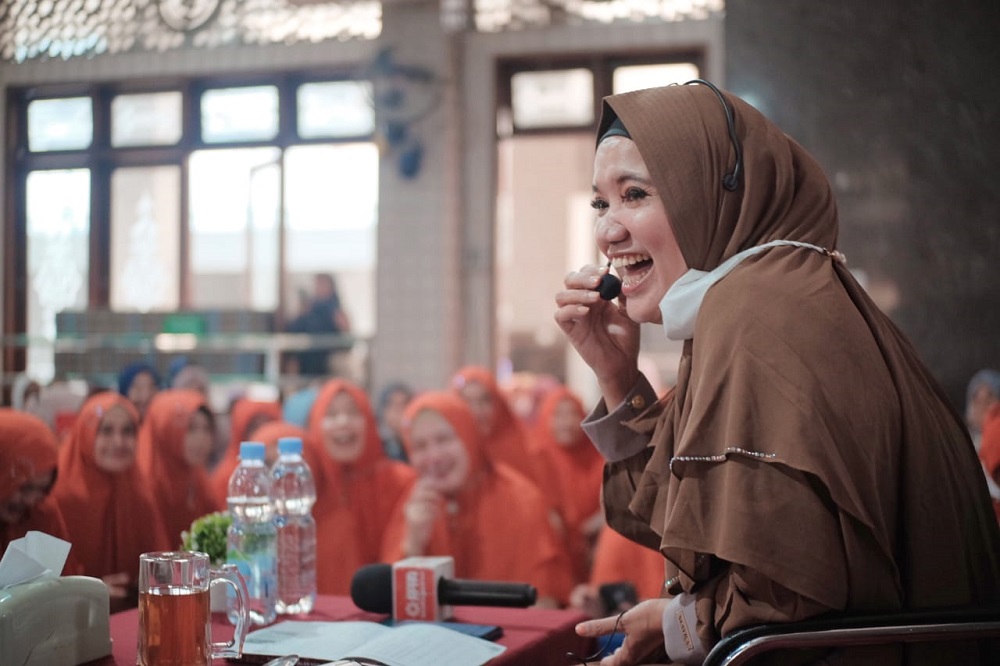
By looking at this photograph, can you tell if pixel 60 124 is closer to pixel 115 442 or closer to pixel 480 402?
pixel 115 442

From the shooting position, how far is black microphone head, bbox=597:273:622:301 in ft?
5.11

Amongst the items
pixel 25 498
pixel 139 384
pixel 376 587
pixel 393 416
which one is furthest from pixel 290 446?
pixel 393 416

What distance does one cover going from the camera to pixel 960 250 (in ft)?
11.1

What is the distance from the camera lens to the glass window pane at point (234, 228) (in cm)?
362

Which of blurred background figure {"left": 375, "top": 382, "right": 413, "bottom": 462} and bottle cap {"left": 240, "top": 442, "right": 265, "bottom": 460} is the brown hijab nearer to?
bottle cap {"left": 240, "top": 442, "right": 265, "bottom": 460}

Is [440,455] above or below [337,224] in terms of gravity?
below

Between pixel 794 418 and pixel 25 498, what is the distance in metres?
1.26

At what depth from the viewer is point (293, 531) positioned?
189 centimetres

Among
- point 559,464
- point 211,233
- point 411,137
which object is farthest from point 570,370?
point 211,233

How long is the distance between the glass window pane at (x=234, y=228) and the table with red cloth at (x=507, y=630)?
1.71m

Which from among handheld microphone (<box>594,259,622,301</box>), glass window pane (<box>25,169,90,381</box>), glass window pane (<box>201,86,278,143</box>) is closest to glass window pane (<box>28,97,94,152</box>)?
glass window pane (<box>25,169,90,381</box>)

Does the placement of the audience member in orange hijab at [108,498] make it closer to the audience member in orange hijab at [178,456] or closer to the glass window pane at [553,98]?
the audience member in orange hijab at [178,456]

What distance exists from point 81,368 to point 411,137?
172 inches

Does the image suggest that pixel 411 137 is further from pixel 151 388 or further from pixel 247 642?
pixel 247 642
